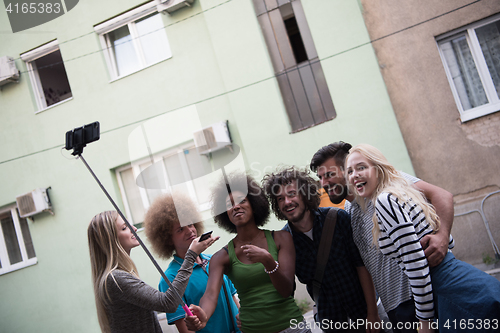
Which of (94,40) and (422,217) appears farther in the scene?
(94,40)

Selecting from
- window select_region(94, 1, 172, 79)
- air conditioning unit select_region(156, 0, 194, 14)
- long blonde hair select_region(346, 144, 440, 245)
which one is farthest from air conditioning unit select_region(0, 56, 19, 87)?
long blonde hair select_region(346, 144, 440, 245)

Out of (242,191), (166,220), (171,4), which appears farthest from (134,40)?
(242,191)

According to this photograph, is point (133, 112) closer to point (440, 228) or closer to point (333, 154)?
point (333, 154)

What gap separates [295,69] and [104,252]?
4088 mm

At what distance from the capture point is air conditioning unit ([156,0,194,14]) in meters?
5.64

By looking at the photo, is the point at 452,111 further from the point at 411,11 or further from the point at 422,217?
the point at 422,217

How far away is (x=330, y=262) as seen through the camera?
2086 mm

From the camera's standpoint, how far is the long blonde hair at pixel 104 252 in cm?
198

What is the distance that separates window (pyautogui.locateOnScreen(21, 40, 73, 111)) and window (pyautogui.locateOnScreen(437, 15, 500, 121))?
239 inches

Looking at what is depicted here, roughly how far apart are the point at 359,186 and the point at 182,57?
4639 millimetres

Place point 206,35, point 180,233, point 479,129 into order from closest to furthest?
point 180,233 → point 479,129 → point 206,35

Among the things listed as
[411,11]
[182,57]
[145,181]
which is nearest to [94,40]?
[182,57]

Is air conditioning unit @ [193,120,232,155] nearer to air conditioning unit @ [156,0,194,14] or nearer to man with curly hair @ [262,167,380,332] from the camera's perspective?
air conditioning unit @ [156,0,194,14]

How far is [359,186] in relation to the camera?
189 centimetres
